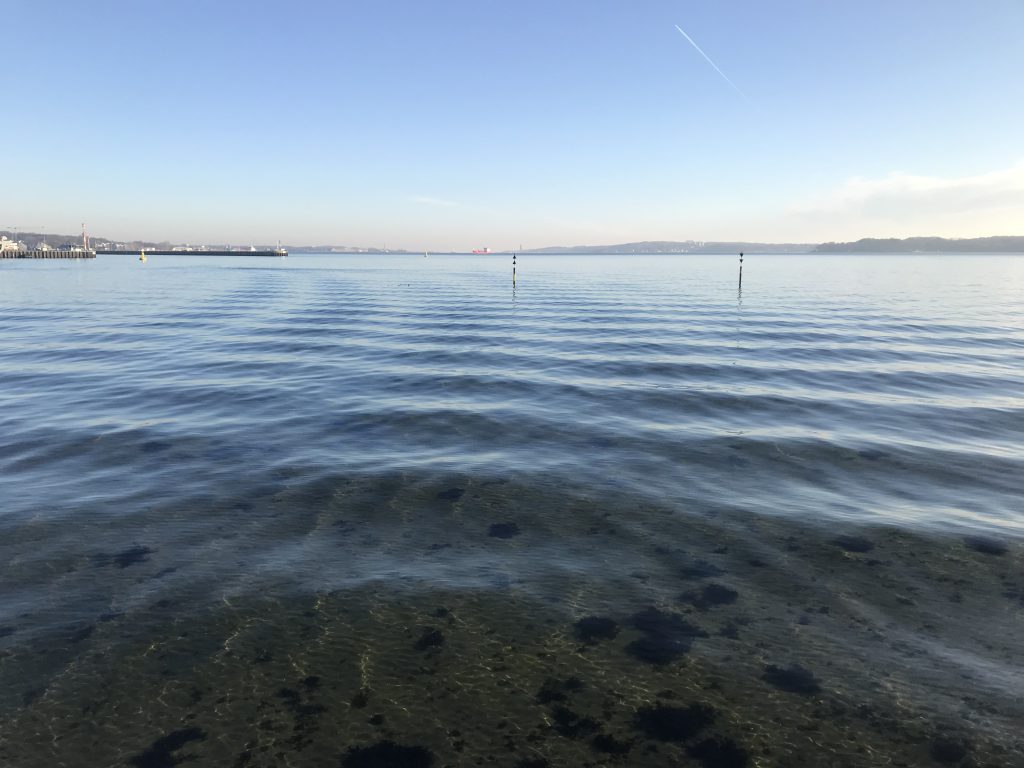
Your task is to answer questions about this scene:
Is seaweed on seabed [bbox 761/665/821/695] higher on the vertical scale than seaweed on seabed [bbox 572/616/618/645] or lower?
lower

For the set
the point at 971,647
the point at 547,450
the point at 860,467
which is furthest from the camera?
the point at 547,450

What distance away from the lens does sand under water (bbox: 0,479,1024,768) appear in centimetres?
591

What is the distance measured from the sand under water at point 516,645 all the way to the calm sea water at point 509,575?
0.13 feet

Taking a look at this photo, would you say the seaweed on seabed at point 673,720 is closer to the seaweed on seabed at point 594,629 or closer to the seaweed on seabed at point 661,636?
the seaweed on seabed at point 661,636

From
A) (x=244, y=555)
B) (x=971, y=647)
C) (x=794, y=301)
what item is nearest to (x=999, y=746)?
(x=971, y=647)

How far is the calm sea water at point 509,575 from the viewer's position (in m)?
6.09

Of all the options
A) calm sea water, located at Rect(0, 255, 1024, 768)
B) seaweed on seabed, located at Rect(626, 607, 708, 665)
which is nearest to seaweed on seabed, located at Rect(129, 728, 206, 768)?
calm sea water, located at Rect(0, 255, 1024, 768)

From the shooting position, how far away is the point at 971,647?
735cm

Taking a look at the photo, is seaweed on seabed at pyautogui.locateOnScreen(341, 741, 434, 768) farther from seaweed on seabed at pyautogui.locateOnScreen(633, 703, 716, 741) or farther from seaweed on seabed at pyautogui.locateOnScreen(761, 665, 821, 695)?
seaweed on seabed at pyautogui.locateOnScreen(761, 665, 821, 695)

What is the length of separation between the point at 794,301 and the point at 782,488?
56207 millimetres

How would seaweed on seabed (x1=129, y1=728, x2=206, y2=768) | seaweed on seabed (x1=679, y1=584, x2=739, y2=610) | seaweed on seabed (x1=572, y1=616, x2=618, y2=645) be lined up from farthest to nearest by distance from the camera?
seaweed on seabed (x1=679, y1=584, x2=739, y2=610) → seaweed on seabed (x1=572, y1=616, x2=618, y2=645) → seaweed on seabed (x1=129, y1=728, x2=206, y2=768)

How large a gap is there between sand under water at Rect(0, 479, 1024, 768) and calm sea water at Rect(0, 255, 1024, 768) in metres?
0.04

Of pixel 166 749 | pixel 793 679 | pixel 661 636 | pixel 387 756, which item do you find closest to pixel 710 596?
pixel 661 636

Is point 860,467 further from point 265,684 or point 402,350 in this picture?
point 402,350
